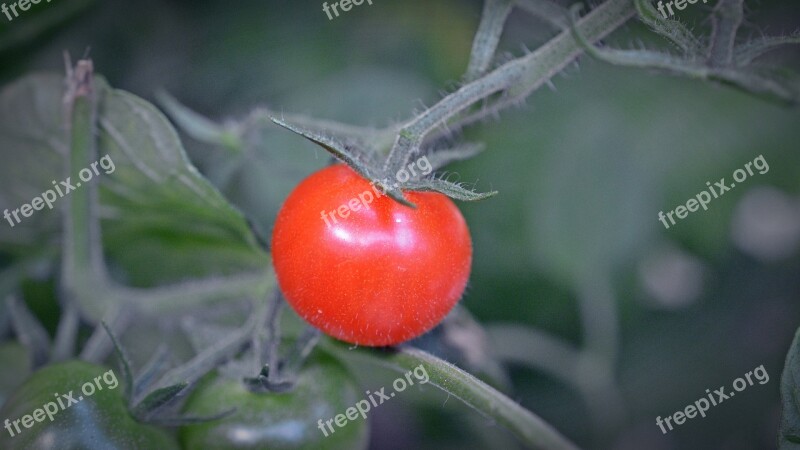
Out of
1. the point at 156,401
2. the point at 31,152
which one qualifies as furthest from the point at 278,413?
the point at 31,152

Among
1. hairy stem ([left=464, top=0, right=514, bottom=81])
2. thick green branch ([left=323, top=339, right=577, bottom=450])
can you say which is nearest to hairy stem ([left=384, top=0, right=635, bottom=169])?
hairy stem ([left=464, top=0, right=514, bottom=81])

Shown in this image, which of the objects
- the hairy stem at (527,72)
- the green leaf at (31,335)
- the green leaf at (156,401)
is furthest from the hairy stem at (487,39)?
the green leaf at (31,335)

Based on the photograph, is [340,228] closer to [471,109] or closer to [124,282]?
[471,109]

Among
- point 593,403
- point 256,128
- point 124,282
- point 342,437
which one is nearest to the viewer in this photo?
point 342,437

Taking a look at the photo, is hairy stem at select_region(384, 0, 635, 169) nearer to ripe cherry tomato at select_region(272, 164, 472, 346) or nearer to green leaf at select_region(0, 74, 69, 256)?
ripe cherry tomato at select_region(272, 164, 472, 346)

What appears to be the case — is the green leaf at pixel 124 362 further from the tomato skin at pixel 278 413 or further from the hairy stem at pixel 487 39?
the hairy stem at pixel 487 39

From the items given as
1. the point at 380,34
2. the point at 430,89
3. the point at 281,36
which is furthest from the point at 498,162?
the point at 281,36
